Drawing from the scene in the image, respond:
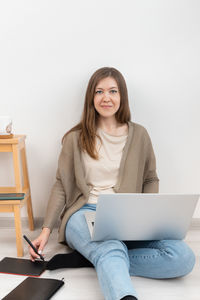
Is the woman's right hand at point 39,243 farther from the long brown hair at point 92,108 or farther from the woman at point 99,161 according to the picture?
the long brown hair at point 92,108

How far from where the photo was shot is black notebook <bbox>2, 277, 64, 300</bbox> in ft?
4.00

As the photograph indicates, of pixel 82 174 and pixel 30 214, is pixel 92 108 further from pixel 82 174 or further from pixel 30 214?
pixel 30 214

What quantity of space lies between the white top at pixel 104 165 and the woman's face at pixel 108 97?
114mm

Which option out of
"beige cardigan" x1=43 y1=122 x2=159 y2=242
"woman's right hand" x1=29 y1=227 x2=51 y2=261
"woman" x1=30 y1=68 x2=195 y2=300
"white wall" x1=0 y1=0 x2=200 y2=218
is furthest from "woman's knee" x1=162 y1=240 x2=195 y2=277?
"white wall" x1=0 y1=0 x2=200 y2=218

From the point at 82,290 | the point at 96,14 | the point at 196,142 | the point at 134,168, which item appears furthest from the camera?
the point at 196,142

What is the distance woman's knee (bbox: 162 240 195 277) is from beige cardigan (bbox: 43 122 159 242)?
1.30 feet

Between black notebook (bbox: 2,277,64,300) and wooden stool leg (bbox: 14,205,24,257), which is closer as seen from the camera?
black notebook (bbox: 2,277,64,300)

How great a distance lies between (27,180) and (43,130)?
290mm

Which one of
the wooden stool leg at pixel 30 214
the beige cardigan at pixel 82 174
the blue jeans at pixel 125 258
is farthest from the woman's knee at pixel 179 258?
the wooden stool leg at pixel 30 214

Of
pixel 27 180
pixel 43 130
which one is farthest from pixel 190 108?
pixel 27 180

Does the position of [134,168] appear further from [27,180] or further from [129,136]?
[27,180]

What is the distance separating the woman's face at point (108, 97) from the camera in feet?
5.46

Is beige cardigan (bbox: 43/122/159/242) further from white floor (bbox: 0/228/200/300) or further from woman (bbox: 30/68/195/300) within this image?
white floor (bbox: 0/228/200/300)

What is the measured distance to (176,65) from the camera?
1896mm
